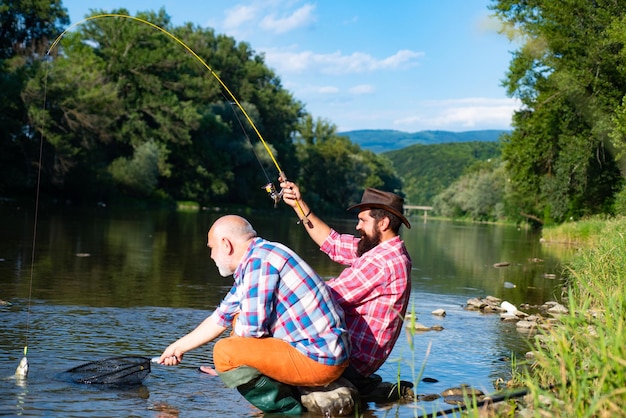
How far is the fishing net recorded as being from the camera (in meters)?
6.46

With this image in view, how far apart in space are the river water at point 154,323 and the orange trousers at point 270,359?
1.78ft

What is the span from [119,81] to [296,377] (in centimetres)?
5828

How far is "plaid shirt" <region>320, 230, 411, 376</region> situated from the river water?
0.32 m

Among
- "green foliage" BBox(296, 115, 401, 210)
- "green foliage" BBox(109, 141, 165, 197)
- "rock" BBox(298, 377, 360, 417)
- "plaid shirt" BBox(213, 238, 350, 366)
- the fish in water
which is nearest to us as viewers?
"plaid shirt" BBox(213, 238, 350, 366)

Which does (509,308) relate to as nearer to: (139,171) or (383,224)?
(383,224)

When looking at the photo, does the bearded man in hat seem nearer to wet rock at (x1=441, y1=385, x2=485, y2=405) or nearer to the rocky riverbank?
the rocky riverbank

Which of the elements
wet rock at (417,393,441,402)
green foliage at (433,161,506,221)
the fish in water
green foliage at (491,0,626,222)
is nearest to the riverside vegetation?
wet rock at (417,393,441,402)

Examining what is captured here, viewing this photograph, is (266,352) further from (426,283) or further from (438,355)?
(426,283)

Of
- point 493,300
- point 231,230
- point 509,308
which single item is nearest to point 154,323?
point 231,230

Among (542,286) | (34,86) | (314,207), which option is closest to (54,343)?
(542,286)

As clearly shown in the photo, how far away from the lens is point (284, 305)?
5.36 metres

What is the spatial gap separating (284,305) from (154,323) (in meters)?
4.64

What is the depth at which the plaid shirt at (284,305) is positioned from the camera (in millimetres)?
5227

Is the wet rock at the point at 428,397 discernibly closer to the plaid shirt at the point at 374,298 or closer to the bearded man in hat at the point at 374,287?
the bearded man in hat at the point at 374,287
